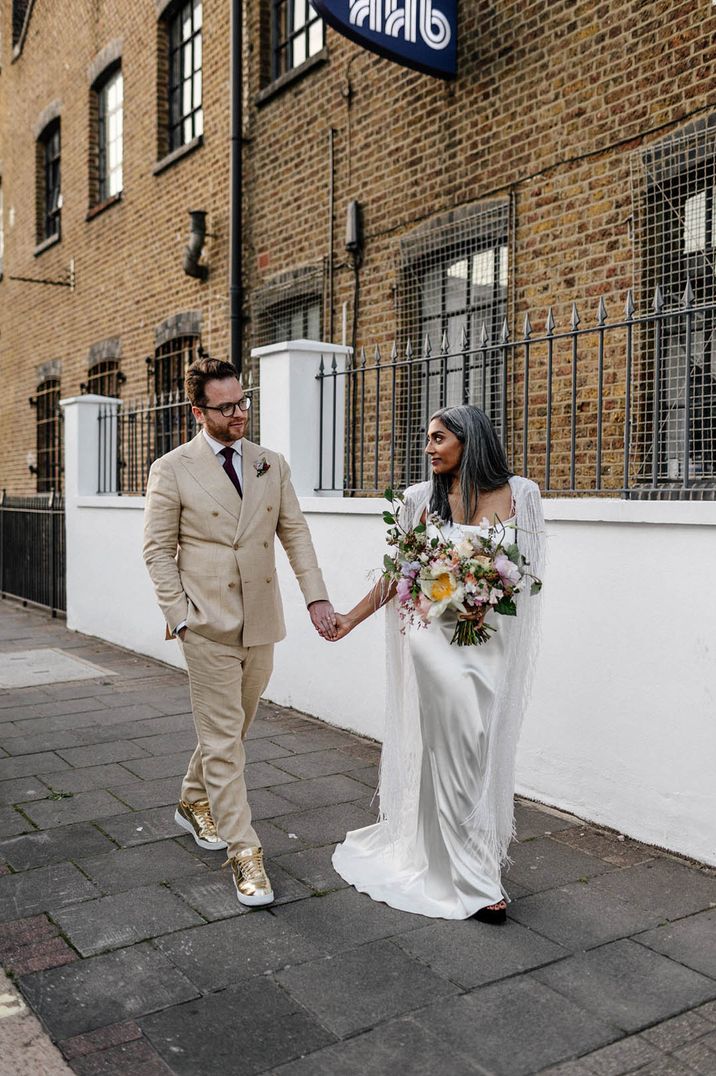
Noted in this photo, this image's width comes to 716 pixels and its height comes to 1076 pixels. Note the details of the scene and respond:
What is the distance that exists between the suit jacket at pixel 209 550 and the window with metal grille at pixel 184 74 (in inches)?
348

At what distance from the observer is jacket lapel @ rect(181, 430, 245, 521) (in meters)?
4.04

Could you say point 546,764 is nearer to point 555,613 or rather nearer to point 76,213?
point 555,613

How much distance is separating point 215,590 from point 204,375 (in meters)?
0.84

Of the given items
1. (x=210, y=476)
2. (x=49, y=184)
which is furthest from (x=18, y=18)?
(x=210, y=476)

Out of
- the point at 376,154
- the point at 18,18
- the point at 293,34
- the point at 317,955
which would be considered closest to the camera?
the point at 317,955

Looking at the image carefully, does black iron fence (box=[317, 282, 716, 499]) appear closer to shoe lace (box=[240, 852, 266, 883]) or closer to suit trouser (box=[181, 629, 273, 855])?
suit trouser (box=[181, 629, 273, 855])

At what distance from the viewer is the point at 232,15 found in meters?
10.4

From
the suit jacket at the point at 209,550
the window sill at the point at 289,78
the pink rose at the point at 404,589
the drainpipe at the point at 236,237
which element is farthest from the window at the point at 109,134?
the pink rose at the point at 404,589

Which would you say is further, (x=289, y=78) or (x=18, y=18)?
(x=18, y=18)

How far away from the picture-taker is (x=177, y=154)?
11.8m

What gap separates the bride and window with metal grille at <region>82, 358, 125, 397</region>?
405 inches

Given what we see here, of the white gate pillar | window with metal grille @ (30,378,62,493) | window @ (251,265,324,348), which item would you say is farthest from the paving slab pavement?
window with metal grille @ (30,378,62,493)

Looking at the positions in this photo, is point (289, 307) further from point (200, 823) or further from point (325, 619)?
point (200, 823)

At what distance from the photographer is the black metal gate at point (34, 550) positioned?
39.4 ft
